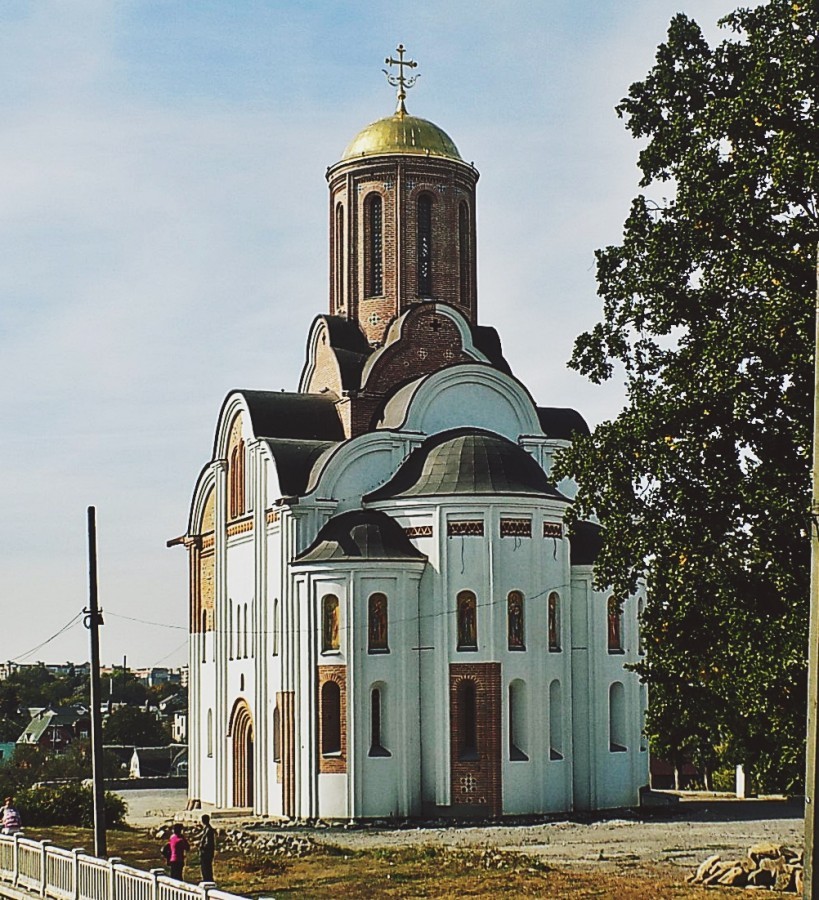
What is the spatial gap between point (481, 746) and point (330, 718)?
307cm

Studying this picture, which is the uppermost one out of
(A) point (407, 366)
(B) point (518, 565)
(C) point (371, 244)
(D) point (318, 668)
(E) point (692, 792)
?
(C) point (371, 244)

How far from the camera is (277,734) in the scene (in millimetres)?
30422


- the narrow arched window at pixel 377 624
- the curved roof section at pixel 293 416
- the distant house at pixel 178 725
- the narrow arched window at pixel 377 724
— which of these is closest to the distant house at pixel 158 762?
the curved roof section at pixel 293 416

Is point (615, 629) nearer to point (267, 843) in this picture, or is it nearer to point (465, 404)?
point (465, 404)

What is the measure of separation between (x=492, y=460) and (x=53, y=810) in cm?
1113

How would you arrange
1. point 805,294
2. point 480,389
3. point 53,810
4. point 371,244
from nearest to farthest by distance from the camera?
point 805,294 → point 53,810 → point 480,389 → point 371,244

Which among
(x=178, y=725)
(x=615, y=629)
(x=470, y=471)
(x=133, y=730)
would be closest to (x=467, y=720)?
(x=615, y=629)

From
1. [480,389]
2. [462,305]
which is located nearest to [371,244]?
[462,305]

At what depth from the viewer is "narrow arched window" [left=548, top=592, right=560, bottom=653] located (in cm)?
3011

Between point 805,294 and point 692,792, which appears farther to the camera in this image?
point 692,792

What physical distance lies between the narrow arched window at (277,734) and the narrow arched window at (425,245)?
1079 cm

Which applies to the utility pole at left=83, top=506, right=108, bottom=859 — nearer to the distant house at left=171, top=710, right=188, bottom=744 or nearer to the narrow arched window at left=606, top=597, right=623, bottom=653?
the narrow arched window at left=606, top=597, right=623, bottom=653

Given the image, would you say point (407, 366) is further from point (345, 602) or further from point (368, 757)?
point (368, 757)

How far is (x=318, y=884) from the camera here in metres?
Answer: 19.0
